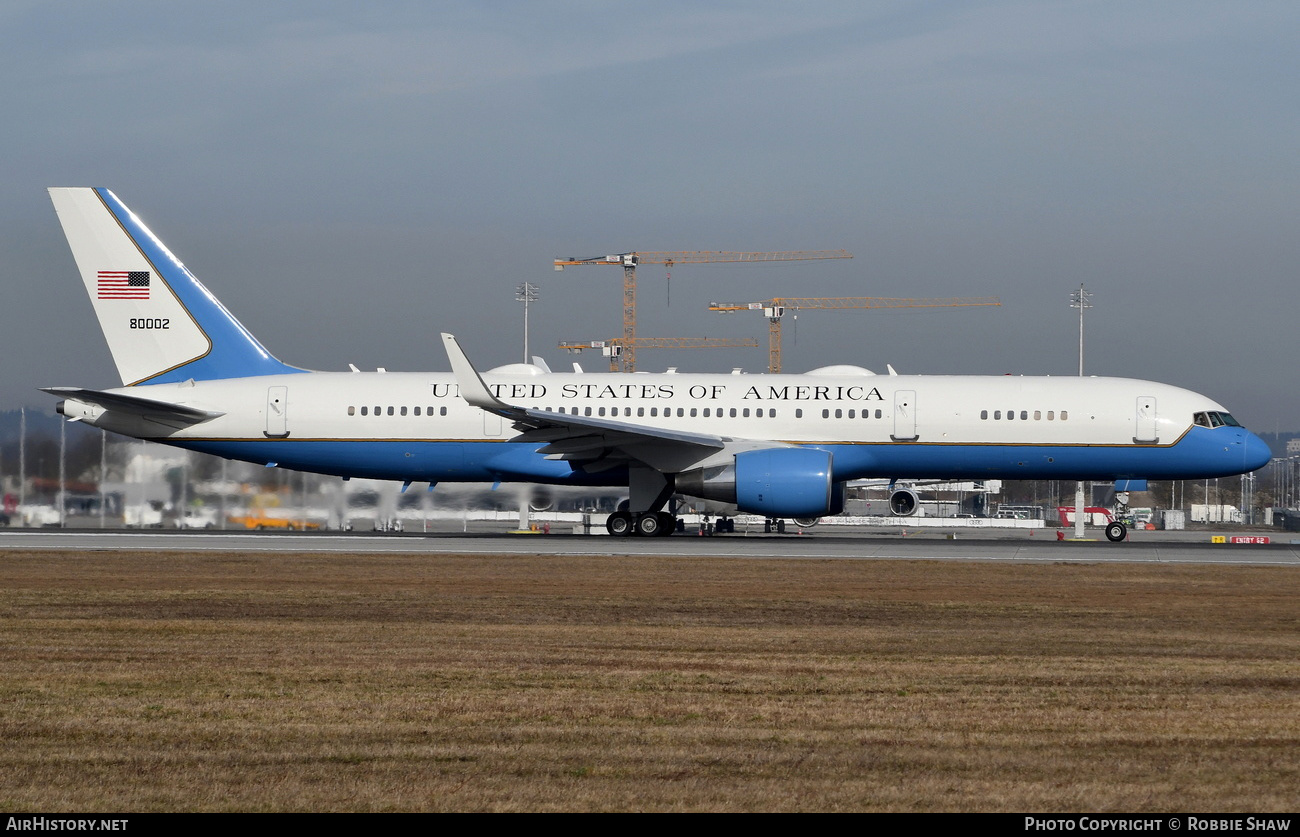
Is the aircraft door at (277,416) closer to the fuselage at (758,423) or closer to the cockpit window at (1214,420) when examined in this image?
the fuselage at (758,423)

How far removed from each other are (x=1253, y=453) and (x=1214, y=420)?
3.84 ft

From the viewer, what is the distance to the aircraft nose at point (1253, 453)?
30.4 m

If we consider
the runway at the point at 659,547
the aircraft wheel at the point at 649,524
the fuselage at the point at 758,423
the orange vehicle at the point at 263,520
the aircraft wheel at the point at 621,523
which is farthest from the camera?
the orange vehicle at the point at 263,520

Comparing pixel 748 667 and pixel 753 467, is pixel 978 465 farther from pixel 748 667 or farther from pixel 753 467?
pixel 748 667

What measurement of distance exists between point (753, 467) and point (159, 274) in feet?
50.5

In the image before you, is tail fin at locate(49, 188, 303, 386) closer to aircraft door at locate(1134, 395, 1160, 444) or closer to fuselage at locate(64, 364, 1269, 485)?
fuselage at locate(64, 364, 1269, 485)

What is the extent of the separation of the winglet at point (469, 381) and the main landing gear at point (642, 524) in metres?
4.70

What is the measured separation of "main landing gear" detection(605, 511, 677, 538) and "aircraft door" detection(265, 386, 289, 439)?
7997 millimetres

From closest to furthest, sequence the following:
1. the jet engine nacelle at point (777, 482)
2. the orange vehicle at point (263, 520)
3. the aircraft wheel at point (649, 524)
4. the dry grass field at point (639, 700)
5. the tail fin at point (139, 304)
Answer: the dry grass field at point (639, 700) → the jet engine nacelle at point (777, 482) → the aircraft wheel at point (649, 524) → the tail fin at point (139, 304) → the orange vehicle at point (263, 520)

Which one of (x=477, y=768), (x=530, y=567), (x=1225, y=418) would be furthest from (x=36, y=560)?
(x=1225, y=418)

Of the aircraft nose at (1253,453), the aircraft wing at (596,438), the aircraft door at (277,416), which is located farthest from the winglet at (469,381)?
the aircraft nose at (1253,453)

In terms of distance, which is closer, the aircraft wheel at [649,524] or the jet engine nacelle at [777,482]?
the jet engine nacelle at [777,482]

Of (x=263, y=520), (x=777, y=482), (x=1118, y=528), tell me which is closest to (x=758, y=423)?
(x=777, y=482)

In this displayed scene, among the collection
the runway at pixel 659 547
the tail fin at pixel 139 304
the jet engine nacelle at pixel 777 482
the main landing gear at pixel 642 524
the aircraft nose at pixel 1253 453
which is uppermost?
the tail fin at pixel 139 304
